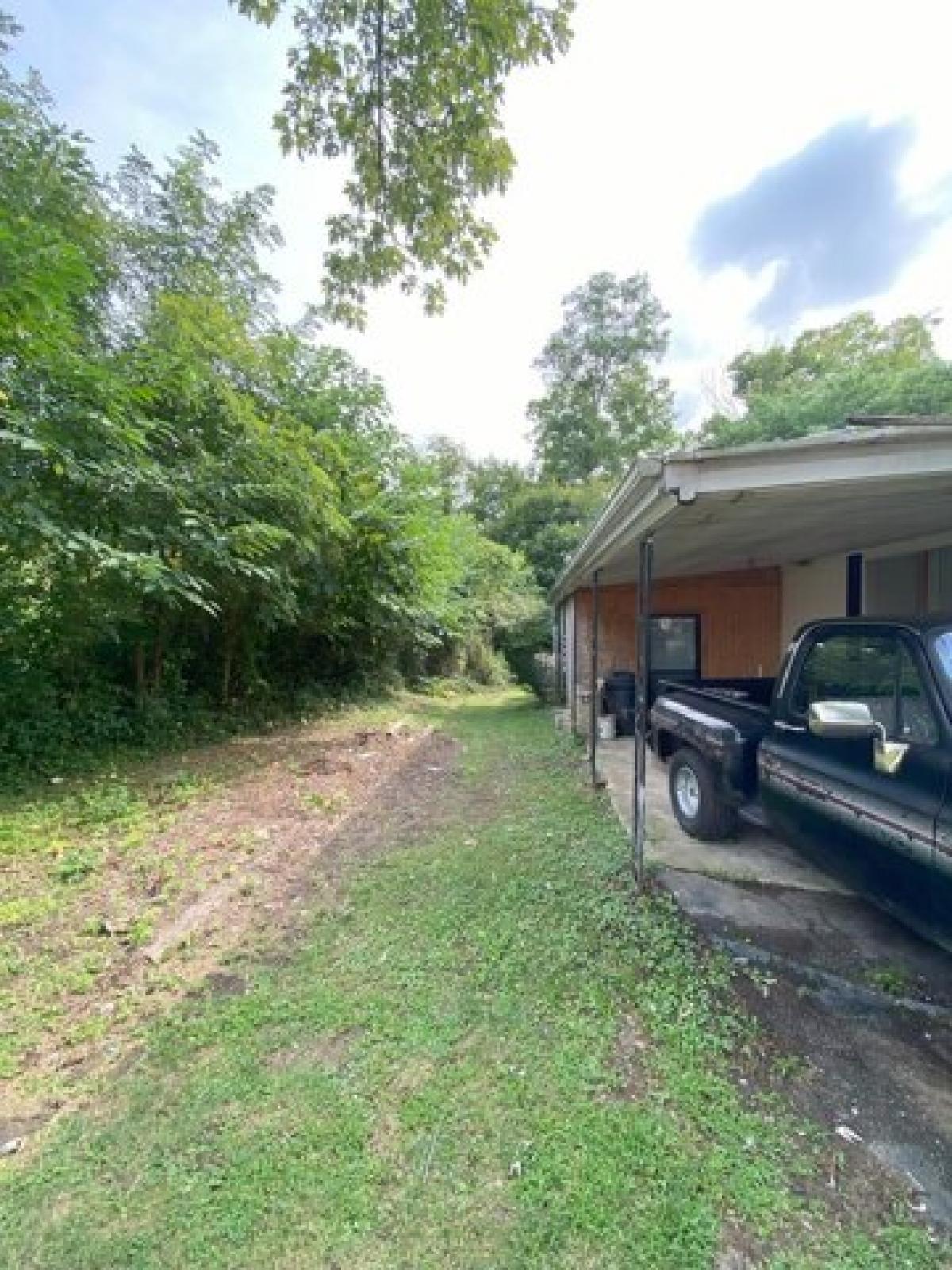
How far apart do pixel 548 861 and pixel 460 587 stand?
13.4 meters

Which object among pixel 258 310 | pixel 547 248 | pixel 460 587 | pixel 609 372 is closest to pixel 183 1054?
pixel 547 248

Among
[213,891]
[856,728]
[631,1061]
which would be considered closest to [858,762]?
[856,728]

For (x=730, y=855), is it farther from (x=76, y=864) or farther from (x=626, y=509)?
(x=76, y=864)

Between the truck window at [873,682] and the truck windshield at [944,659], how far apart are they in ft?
0.29

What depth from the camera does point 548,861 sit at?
421cm

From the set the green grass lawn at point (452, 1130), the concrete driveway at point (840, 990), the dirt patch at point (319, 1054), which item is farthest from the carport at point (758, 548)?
the dirt patch at point (319, 1054)

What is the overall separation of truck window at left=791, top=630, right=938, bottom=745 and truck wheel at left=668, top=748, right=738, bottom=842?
37.0 inches

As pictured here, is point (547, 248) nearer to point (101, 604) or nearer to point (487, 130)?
point (487, 130)

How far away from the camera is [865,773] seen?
8.68 ft

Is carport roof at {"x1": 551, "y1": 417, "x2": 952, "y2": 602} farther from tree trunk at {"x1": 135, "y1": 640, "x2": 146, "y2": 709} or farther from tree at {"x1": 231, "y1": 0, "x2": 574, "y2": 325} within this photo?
tree trunk at {"x1": 135, "y1": 640, "x2": 146, "y2": 709}

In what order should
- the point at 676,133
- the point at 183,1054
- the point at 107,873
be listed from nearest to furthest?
1. the point at 183,1054
2. the point at 107,873
3. the point at 676,133

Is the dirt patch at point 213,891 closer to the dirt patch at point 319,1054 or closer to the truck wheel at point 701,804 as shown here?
the dirt patch at point 319,1054

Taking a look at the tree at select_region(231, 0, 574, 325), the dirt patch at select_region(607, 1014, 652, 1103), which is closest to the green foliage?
the tree at select_region(231, 0, 574, 325)

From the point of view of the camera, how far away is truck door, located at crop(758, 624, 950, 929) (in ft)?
7.68
